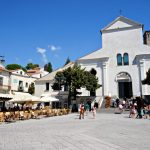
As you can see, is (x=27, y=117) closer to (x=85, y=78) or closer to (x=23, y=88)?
(x=85, y=78)

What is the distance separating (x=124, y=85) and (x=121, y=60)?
449cm

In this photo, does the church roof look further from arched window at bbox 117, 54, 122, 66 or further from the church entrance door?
the church entrance door

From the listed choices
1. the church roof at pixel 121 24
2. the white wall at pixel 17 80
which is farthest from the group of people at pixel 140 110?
the white wall at pixel 17 80

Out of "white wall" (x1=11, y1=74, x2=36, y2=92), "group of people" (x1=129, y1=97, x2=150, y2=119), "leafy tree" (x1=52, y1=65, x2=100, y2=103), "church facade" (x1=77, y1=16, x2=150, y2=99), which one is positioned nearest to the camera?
"group of people" (x1=129, y1=97, x2=150, y2=119)

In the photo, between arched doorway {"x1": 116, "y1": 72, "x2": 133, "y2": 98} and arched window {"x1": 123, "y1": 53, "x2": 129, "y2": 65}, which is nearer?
arched doorway {"x1": 116, "y1": 72, "x2": 133, "y2": 98}

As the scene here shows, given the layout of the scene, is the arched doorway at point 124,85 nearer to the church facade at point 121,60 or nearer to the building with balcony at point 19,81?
the church facade at point 121,60

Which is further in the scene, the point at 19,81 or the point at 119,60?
the point at 19,81

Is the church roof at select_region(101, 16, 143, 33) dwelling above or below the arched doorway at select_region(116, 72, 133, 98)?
above

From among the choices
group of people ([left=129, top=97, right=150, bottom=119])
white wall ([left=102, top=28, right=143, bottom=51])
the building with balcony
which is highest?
white wall ([left=102, top=28, right=143, bottom=51])

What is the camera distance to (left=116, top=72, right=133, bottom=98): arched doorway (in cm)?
4241

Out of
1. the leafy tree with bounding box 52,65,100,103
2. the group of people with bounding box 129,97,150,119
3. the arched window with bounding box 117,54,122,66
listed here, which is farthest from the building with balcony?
the group of people with bounding box 129,97,150,119

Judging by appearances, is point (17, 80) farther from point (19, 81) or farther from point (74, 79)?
point (74, 79)

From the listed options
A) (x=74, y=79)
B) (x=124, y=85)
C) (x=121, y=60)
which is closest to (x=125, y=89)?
(x=124, y=85)

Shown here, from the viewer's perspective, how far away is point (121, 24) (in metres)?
45.1
